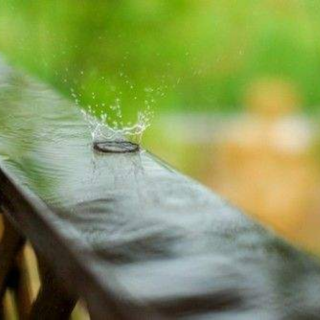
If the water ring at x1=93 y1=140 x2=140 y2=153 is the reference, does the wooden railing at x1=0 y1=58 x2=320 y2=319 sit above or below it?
above

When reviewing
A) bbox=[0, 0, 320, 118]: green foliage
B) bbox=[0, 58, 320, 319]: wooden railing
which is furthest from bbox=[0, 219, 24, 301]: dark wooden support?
bbox=[0, 0, 320, 118]: green foliage

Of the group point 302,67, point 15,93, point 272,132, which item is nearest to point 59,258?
point 15,93

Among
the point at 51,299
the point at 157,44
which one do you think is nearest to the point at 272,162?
the point at 157,44

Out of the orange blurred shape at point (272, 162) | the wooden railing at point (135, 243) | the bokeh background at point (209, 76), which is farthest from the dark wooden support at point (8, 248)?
the orange blurred shape at point (272, 162)

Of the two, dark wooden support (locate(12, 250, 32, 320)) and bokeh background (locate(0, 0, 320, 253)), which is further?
bokeh background (locate(0, 0, 320, 253))

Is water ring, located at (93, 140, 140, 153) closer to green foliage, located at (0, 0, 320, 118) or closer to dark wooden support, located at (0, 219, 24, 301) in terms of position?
dark wooden support, located at (0, 219, 24, 301)

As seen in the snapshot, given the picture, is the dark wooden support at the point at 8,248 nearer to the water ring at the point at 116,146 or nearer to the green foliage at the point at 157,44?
the water ring at the point at 116,146
